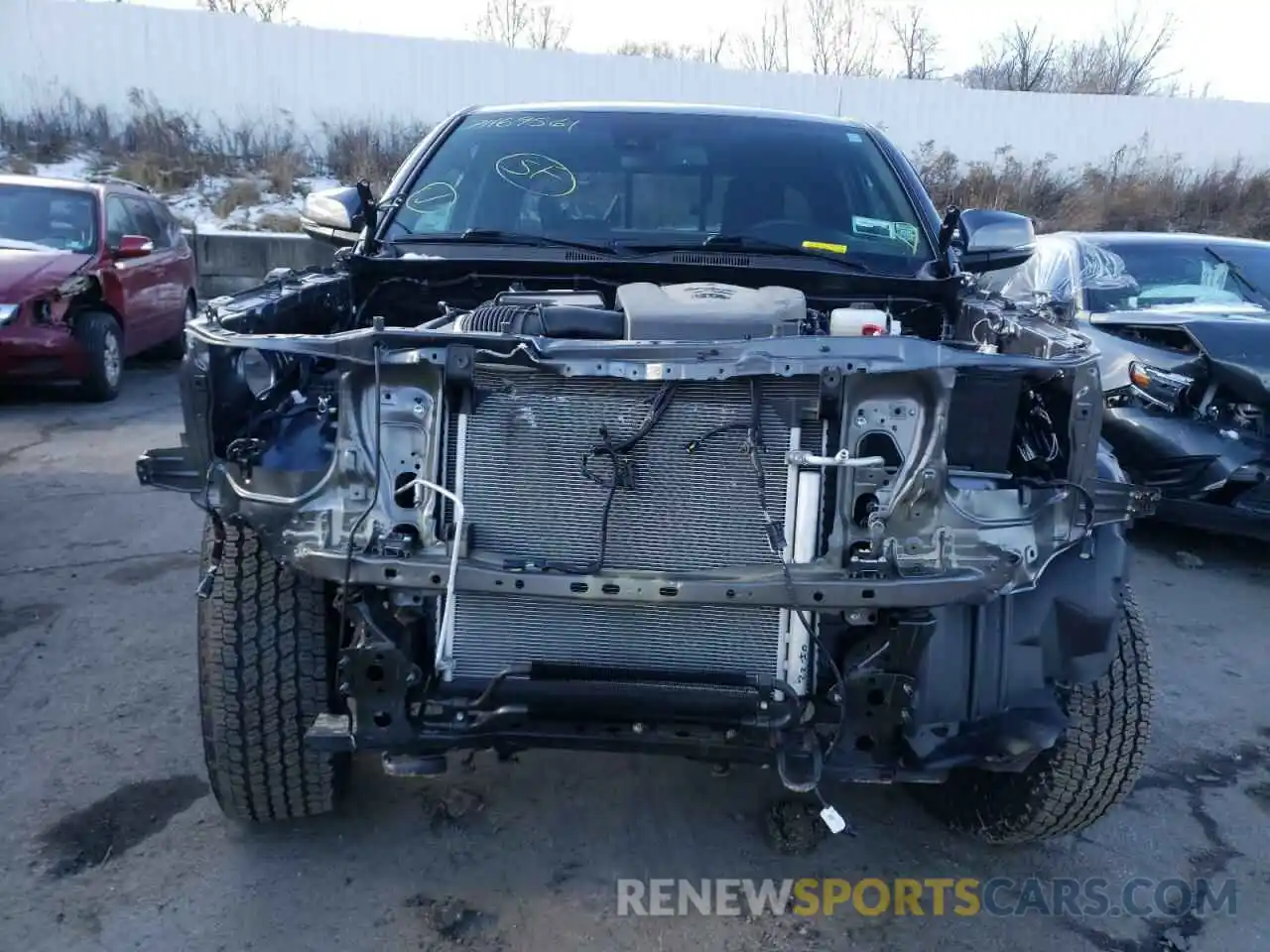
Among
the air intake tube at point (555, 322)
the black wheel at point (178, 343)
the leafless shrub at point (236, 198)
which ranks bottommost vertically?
the black wheel at point (178, 343)

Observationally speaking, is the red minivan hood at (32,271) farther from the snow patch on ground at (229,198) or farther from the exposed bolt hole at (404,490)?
the snow patch on ground at (229,198)

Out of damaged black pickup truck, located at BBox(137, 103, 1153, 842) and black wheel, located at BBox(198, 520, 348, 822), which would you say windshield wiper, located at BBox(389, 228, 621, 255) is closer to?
damaged black pickup truck, located at BBox(137, 103, 1153, 842)

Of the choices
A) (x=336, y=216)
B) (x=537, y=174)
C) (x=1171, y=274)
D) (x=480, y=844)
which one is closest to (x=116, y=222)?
(x=336, y=216)

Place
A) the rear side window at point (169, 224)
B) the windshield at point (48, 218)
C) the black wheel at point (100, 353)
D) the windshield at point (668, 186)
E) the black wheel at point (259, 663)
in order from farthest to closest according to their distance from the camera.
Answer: the rear side window at point (169, 224), the windshield at point (48, 218), the black wheel at point (100, 353), the windshield at point (668, 186), the black wheel at point (259, 663)

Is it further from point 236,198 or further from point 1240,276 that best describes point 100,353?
point 236,198

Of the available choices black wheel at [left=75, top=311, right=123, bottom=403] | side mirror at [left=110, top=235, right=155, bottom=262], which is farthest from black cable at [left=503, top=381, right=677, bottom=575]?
side mirror at [left=110, top=235, right=155, bottom=262]

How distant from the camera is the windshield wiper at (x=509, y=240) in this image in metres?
3.50

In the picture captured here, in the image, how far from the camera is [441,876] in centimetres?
265

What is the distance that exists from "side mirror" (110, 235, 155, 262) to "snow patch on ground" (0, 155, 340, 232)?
23.4ft

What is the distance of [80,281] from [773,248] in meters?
6.09

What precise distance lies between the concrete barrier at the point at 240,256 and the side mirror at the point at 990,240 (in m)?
9.44

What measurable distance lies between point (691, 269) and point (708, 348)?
48.6 inches

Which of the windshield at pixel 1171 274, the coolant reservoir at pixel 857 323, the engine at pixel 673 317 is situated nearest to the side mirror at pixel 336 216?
the engine at pixel 673 317

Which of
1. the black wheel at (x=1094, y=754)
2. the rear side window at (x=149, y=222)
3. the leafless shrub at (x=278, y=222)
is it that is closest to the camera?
the black wheel at (x=1094, y=754)
